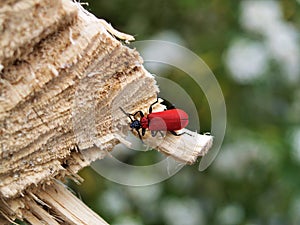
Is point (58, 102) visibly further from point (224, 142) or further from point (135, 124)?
point (224, 142)

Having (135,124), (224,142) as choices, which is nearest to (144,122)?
(135,124)

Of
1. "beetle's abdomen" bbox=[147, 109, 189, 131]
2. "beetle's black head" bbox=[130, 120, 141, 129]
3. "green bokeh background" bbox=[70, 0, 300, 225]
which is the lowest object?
"green bokeh background" bbox=[70, 0, 300, 225]

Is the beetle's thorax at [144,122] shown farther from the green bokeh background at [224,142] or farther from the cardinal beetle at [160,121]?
the green bokeh background at [224,142]

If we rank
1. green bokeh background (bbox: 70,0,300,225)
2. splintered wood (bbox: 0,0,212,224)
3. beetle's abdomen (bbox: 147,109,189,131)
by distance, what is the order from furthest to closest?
green bokeh background (bbox: 70,0,300,225) → beetle's abdomen (bbox: 147,109,189,131) → splintered wood (bbox: 0,0,212,224)

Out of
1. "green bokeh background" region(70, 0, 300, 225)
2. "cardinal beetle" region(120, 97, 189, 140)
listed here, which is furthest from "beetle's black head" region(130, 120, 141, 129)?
"green bokeh background" region(70, 0, 300, 225)

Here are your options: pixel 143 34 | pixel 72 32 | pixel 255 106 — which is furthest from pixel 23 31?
pixel 255 106

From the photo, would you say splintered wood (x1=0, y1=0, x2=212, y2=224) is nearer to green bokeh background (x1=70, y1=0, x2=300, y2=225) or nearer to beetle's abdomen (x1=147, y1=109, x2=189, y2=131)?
beetle's abdomen (x1=147, y1=109, x2=189, y2=131)

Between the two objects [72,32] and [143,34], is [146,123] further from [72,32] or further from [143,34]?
[143,34]
